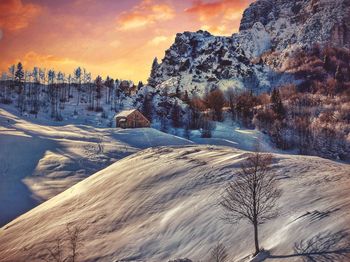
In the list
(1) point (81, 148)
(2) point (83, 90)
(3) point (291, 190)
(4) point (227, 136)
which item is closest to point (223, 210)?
(3) point (291, 190)

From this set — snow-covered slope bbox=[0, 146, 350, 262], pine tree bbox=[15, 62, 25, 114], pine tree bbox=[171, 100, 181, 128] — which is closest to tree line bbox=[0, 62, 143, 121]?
pine tree bbox=[15, 62, 25, 114]

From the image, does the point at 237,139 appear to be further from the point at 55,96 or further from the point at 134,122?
the point at 55,96

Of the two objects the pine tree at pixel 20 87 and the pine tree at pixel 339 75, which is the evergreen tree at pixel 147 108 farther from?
the pine tree at pixel 339 75

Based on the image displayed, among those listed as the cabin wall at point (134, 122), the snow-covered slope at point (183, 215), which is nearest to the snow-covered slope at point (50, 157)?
the cabin wall at point (134, 122)

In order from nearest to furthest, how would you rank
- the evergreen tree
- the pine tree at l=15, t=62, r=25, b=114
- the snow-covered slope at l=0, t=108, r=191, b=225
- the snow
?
the snow-covered slope at l=0, t=108, r=191, b=225 < the snow < the evergreen tree < the pine tree at l=15, t=62, r=25, b=114

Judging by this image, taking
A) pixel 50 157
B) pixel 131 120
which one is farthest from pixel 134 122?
pixel 50 157

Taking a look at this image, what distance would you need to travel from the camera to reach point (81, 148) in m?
75.2

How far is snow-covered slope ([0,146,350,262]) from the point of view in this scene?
72.0 feet

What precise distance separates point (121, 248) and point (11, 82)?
17458 cm

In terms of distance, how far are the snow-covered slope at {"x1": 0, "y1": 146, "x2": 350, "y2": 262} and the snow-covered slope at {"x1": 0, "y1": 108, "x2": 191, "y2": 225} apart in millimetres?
10541

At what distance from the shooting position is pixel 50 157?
70062 millimetres

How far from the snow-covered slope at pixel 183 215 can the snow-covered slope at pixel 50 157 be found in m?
10.5

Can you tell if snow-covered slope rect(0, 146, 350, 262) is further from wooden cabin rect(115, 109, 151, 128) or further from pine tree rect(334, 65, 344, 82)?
pine tree rect(334, 65, 344, 82)

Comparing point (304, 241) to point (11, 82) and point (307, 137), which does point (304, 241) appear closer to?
point (307, 137)
